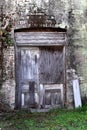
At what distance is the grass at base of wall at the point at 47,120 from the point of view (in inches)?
345

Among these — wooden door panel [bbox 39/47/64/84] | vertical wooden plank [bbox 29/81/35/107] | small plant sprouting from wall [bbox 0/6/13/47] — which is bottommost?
vertical wooden plank [bbox 29/81/35/107]

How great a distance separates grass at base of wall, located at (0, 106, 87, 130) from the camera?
8773 mm

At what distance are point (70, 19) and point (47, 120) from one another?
382 cm

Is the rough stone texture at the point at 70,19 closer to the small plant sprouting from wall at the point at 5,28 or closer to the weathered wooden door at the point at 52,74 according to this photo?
the small plant sprouting from wall at the point at 5,28

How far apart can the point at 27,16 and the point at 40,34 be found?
0.74 meters

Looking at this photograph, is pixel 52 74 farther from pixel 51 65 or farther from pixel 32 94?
pixel 32 94

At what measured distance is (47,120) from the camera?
962 centimetres

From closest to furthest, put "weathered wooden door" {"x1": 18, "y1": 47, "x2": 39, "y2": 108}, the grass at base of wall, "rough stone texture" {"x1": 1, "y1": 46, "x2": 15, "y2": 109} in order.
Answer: the grass at base of wall < "rough stone texture" {"x1": 1, "y1": 46, "x2": 15, "y2": 109} < "weathered wooden door" {"x1": 18, "y1": 47, "x2": 39, "y2": 108}

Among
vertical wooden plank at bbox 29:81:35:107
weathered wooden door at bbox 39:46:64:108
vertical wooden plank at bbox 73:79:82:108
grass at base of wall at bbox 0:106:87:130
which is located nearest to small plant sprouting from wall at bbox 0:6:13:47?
weathered wooden door at bbox 39:46:64:108

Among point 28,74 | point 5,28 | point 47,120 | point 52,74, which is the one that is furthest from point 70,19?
point 47,120

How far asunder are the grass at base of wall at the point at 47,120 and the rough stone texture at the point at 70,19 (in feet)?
4.65

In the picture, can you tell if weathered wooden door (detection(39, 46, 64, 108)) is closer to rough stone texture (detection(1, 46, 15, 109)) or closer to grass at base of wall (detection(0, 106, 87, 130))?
grass at base of wall (detection(0, 106, 87, 130))

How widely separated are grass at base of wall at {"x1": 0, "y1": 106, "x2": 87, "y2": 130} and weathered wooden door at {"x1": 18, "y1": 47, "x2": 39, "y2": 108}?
76 cm

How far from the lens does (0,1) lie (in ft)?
37.4
